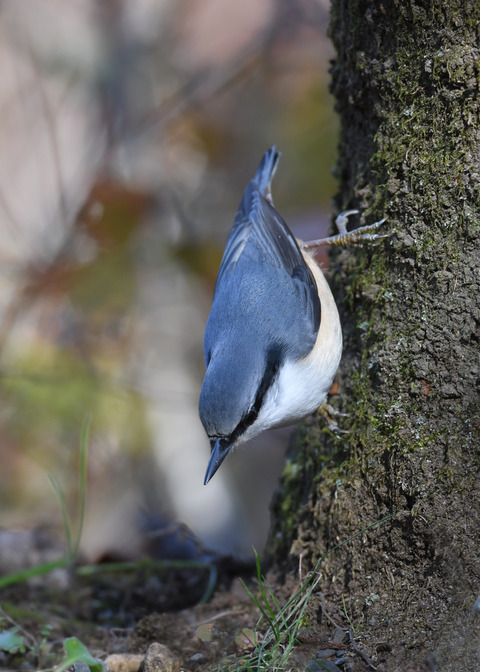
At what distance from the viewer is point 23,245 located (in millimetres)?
5422

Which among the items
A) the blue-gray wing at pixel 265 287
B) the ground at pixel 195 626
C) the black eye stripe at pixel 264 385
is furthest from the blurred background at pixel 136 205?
the black eye stripe at pixel 264 385

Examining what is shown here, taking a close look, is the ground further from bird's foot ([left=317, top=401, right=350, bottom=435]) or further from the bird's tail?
the bird's tail

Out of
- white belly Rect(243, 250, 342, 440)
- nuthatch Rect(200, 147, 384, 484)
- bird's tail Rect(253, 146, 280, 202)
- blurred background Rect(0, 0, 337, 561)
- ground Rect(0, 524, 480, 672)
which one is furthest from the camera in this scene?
blurred background Rect(0, 0, 337, 561)

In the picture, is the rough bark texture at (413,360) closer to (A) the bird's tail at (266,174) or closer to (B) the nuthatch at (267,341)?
(B) the nuthatch at (267,341)

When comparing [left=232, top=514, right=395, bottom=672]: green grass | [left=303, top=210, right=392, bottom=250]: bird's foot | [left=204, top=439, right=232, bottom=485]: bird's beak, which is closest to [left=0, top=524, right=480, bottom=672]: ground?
[left=232, top=514, right=395, bottom=672]: green grass

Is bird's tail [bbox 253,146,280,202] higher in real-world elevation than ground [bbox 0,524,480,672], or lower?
higher

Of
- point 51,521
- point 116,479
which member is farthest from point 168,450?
point 51,521

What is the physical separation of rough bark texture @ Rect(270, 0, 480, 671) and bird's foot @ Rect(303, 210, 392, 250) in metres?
0.04

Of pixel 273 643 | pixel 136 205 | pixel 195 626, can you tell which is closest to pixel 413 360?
pixel 273 643

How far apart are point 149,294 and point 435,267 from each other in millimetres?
3638

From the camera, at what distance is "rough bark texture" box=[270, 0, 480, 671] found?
6.44 ft

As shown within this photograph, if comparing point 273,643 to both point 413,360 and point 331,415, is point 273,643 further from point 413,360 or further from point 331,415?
point 413,360

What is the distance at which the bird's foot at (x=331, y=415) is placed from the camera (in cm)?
245

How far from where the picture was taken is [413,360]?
7.14 feet
